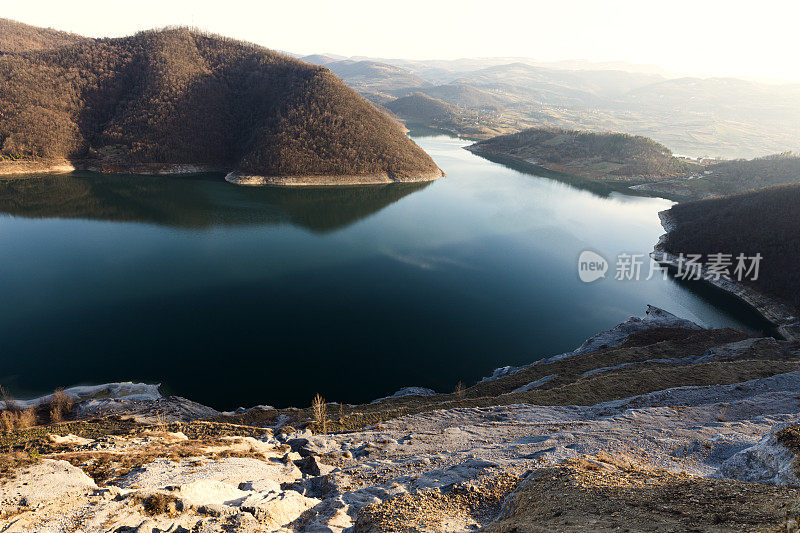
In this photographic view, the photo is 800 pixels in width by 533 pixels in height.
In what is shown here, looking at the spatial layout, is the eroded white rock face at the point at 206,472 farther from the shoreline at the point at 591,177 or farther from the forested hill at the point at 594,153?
the forested hill at the point at 594,153

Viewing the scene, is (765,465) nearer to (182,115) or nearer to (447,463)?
(447,463)

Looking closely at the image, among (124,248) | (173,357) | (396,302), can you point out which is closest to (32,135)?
(124,248)

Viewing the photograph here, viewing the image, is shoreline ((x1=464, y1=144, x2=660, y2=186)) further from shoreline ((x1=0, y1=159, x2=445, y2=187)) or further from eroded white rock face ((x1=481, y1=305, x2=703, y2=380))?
eroded white rock face ((x1=481, y1=305, x2=703, y2=380))

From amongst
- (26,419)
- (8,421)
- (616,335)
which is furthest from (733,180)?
(8,421)

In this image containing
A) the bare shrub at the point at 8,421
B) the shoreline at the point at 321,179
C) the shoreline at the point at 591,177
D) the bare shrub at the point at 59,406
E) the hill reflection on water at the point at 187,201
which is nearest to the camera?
the bare shrub at the point at 8,421

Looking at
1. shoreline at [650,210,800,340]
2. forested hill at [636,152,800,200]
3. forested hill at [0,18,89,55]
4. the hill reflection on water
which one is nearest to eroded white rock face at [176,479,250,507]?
shoreline at [650,210,800,340]

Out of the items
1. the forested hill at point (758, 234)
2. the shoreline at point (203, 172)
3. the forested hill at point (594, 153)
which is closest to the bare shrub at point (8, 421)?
the forested hill at point (758, 234)

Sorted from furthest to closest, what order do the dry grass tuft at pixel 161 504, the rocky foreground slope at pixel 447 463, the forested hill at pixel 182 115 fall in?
the forested hill at pixel 182 115
the dry grass tuft at pixel 161 504
the rocky foreground slope at pixel 447 463

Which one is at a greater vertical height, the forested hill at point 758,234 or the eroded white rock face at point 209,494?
the forested hill at point 758,234
